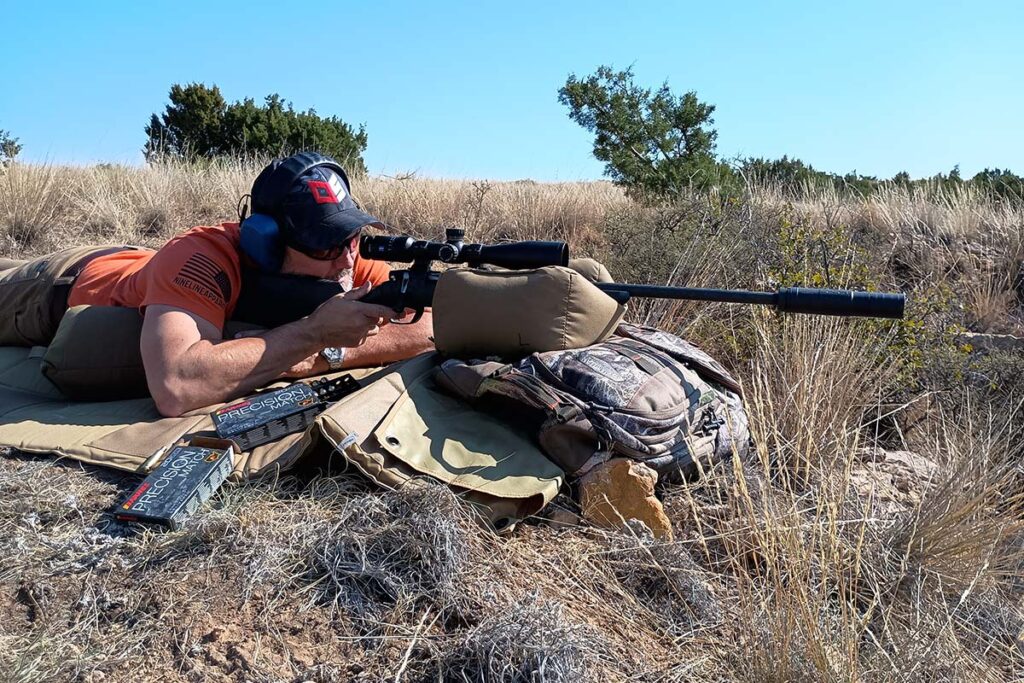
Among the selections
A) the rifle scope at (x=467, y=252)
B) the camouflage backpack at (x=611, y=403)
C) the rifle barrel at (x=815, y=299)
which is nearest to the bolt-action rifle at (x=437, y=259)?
the rifle scope at (x=467, y=252)

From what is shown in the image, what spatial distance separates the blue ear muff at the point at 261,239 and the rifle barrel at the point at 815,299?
62.8 inches

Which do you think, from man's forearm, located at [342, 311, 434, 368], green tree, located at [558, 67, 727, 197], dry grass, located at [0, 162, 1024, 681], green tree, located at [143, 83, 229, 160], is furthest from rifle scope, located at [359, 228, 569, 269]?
green tree, located at [143, 83, 229, 160]

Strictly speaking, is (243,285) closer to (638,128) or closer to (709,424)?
(709,424)

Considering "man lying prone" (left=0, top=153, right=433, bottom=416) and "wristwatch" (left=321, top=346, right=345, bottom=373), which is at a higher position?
"man lying prone" (left=0, top=153, right=433, bottom=416)

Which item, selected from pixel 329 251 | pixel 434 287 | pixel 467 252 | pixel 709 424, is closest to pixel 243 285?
pixel 329 251

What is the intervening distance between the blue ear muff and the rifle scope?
422 mm

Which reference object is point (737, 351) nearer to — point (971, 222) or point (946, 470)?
point (946, 470)

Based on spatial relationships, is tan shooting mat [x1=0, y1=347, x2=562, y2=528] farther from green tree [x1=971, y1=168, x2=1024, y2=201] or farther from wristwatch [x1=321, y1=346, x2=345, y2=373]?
green tree [x1=971, y1=168, x2=1024, y2=201]

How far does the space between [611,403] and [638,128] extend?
705 centimetres

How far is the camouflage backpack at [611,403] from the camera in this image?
310 cm

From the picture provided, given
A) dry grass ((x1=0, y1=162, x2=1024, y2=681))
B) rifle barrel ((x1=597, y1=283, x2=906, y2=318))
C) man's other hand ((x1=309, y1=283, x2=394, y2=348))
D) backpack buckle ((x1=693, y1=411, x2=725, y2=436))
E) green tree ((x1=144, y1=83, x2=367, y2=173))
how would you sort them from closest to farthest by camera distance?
dry grass ((x1=0, y1=162, x2=1024, y2=681)), rifle barrel ((x1=597, y1=283, x2=906, y2=318)), backpack buckle ((x1=693, y1=411, x2=725, y2=436)), man's other hand ((x1=309, y1=283, x2=394, y2=348)), green tree ((x1=144, y1=83, x2=367, y2=173))

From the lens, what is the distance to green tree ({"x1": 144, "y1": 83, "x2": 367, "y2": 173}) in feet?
61.8

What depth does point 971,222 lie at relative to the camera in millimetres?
8062

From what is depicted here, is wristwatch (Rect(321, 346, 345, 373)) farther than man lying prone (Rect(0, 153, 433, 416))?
Yes
